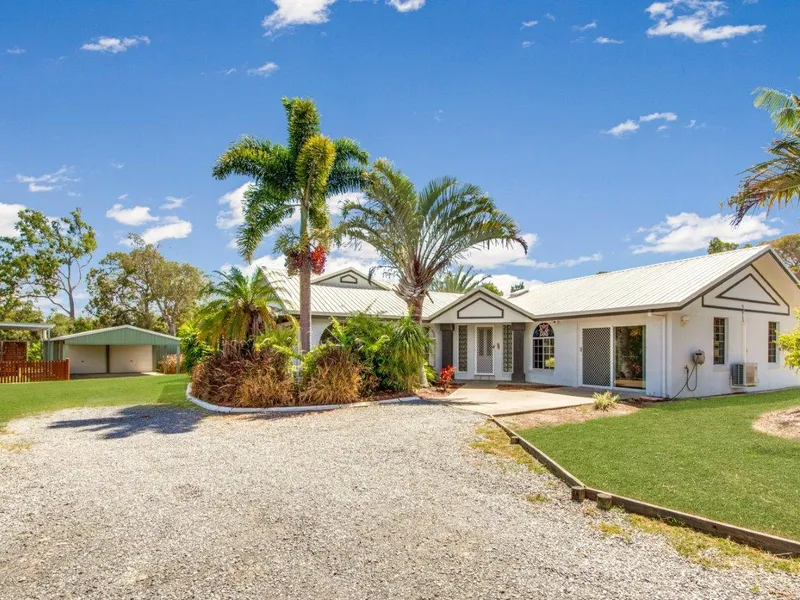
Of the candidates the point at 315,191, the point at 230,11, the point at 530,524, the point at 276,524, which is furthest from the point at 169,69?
the point at 530,524

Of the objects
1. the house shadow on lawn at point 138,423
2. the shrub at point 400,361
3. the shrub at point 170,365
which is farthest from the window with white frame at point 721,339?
the shrub at point 170,365

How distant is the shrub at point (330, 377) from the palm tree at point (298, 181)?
131cm

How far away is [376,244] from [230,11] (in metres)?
7.67

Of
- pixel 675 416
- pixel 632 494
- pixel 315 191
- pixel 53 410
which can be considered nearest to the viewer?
pixel 632 494

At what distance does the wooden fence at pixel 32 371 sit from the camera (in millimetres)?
23703

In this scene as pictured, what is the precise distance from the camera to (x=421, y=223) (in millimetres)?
15938

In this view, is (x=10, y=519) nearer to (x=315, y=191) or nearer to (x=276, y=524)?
(x=276, y=524)

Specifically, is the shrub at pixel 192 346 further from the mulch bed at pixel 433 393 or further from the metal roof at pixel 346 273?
the mulch bed at pixel 433 393

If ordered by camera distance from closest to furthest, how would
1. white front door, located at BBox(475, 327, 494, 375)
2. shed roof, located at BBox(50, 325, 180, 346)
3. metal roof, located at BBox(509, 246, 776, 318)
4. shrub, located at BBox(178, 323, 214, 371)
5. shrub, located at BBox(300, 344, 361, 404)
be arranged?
shrub, located at BBox(300, 344, 361, 404)
metal roof, located at BBox(509, 246, 776, 318)
white front door, located at BBox(475, 327, 494, 375)
shrub, located at BBox(178, 323, 214, 371)
shed roof, located at BBox(50, 325, 180, 346)

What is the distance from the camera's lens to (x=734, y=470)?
259 inches

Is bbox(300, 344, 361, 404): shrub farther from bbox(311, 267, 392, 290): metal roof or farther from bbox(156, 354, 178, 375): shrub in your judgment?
bbox(156, 354, 178, 375): shrub

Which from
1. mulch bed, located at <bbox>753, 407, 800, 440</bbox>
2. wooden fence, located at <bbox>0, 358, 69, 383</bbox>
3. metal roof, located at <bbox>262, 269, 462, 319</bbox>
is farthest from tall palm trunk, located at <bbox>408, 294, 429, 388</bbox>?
wooden fence, located at <bbox>0, 358, 69, 383</bbox>

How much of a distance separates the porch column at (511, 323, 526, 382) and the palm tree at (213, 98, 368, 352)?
789 centimetres

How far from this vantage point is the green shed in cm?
2919
